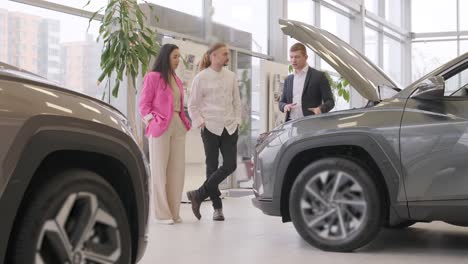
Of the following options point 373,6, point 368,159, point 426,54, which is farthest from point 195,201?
point 426,54

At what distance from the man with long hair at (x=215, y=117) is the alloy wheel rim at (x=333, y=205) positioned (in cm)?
170

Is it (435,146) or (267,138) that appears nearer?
(435,146)

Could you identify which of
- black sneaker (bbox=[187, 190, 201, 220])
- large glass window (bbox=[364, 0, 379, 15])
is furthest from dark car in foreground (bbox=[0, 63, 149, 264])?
large glass window (bbox=[364, 0, 379, 15])

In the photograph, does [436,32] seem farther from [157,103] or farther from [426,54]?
[157,103]

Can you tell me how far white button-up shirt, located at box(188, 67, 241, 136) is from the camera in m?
6.25

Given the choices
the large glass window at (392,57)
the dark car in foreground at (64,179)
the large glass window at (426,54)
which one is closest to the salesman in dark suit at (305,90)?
the dark car in foreground at (64,179)

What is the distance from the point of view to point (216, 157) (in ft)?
20.7

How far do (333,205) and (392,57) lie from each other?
16.7m

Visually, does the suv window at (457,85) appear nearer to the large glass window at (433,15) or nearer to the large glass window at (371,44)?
the large glass window at (371,44)

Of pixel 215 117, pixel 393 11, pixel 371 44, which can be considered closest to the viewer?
pixel 215 117

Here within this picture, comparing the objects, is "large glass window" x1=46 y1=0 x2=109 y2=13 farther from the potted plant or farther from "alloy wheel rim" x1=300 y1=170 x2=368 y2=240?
"alloy wheel rim" x1=300 y1=170 x2=368 y2=240

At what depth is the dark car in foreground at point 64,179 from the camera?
2.11 meters

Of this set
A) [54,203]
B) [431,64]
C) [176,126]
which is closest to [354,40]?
[431,64]

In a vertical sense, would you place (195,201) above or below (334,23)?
below
